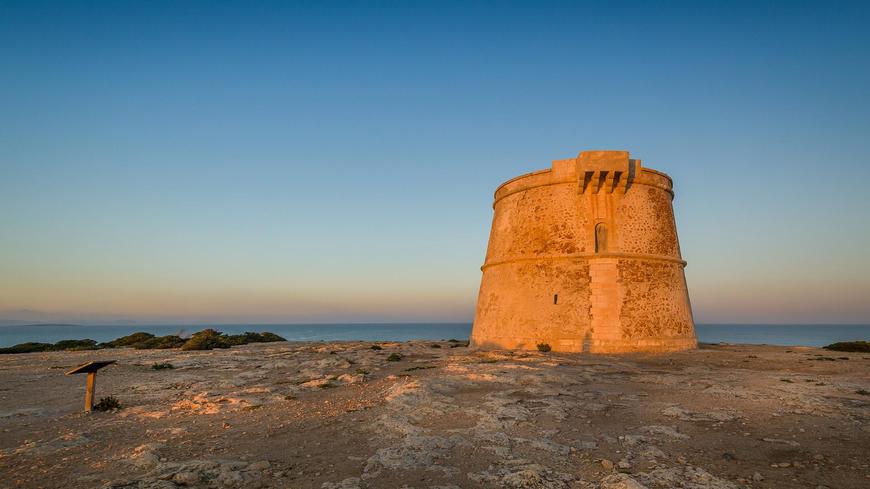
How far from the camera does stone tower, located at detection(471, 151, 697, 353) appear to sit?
16359mm

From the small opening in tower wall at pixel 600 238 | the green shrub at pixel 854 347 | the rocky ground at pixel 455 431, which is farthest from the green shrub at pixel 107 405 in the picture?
the green shrub at pixel 854 347

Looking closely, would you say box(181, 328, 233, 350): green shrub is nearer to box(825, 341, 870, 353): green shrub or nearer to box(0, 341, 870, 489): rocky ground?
box(0, 341, 870, 489): rocky ground

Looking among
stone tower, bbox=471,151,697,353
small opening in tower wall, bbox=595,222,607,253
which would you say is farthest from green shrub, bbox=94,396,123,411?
small opening in tower wall, bbox=595,222,607,253

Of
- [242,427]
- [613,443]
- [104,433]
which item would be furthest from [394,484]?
[104,433]

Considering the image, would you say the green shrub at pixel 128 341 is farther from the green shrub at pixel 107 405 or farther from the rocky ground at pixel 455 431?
the green shrub at pixel 107 405

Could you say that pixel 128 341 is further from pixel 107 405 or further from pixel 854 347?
pixel 854 347

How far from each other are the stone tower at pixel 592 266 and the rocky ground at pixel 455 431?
5002 millimetres

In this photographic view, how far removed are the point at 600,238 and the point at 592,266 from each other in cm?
135

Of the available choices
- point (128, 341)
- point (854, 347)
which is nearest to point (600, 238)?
point (854, 347)

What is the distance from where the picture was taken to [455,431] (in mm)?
6234

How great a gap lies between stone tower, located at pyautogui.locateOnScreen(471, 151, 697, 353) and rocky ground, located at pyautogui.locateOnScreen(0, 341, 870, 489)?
5.00 meters

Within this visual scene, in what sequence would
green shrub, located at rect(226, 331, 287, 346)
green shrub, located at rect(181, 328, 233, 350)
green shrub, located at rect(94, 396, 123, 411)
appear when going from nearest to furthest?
green shrub, located at rect(94, 396, 123, 411), green shrub, located at rect(181, 328, 233, 350), green shrub, located at rect(226, 331, 287, 346)

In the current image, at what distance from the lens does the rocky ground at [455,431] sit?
15.2ft

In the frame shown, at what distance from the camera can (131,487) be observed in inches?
170
